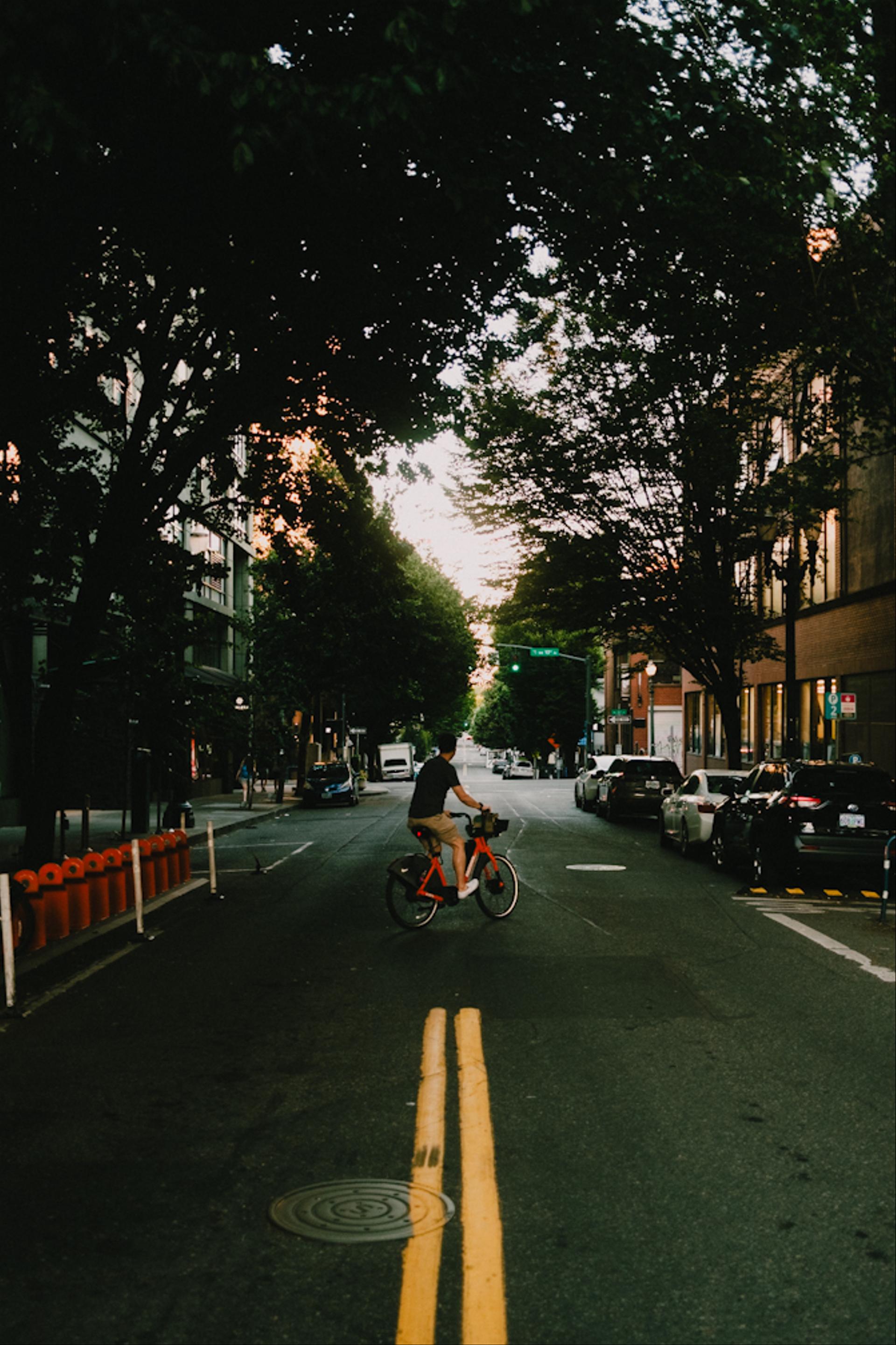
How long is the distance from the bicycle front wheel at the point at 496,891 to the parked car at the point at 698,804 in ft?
23.4

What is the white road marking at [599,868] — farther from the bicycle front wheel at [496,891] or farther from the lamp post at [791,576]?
the lamp post at [791,576]

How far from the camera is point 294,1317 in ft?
12.7

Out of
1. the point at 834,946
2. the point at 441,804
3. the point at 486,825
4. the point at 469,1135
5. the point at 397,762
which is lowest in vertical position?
the point at 397,762

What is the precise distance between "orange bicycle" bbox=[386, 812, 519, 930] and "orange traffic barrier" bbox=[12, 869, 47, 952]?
3109 mm

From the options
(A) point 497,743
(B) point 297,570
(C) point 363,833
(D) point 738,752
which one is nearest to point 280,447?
(B) point 297,570

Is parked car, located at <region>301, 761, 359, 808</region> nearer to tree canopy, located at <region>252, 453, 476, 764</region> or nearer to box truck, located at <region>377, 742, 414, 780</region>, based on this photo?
tree canopy, located at <region>252, 453, 476, 764</region>

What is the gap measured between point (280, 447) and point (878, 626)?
57.5 feet

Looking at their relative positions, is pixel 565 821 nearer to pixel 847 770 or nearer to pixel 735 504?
pixel 735 504

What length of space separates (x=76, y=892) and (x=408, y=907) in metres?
3.28

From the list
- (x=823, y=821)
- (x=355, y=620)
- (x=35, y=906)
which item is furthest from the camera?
(x=355, y=620)

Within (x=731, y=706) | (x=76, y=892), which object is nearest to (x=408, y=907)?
(x=76, y=892)

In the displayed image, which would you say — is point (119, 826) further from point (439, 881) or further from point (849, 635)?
point (849, 635)

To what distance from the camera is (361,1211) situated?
471cm

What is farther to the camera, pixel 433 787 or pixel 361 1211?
pixel 433 787
